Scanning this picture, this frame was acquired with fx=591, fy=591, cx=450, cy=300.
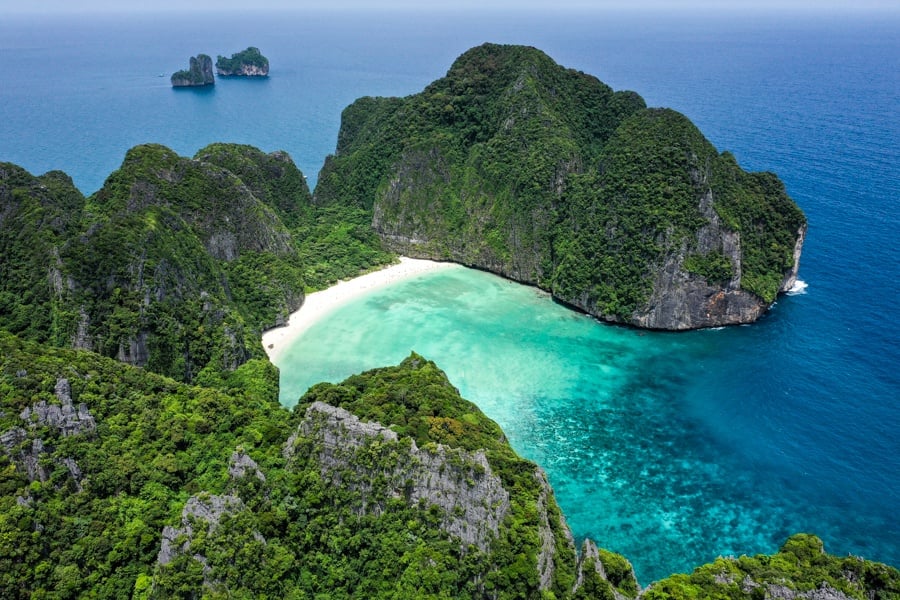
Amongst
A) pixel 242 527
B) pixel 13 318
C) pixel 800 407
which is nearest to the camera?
pixel 242 527

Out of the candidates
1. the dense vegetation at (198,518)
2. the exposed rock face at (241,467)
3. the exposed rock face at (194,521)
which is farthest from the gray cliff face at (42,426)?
the exposed rock face at (241,467)

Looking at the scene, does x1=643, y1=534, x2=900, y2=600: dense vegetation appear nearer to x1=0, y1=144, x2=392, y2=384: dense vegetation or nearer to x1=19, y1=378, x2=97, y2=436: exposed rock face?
x1=19, y1=378, x2=97, y2=436: exposed rock face

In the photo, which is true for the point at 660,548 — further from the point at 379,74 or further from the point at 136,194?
the point at 379,74

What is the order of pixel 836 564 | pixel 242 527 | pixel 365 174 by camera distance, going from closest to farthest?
pixel 836 564, pixel 242 527, pixel 365 174

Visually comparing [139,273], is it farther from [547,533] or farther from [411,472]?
[547,533]

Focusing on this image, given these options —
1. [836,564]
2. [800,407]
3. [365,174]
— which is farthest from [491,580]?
Result: [365,174]

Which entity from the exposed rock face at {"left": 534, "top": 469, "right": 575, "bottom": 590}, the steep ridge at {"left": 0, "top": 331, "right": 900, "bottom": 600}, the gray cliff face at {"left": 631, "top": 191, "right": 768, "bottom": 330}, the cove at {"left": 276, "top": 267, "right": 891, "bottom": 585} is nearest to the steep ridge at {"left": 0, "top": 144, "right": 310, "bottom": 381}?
the cove at {"left": 276, "top": 267, "right": 891, "bottom": 585}
